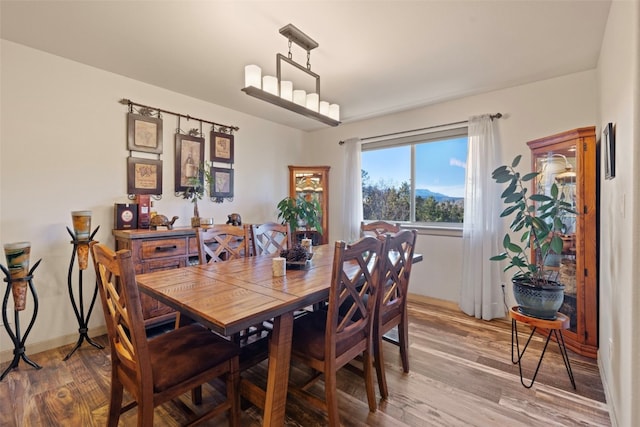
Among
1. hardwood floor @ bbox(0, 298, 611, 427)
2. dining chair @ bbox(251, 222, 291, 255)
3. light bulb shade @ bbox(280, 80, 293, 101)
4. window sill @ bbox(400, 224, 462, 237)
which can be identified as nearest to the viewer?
hardwood floor @ bbox(0, 298, 611, 427)

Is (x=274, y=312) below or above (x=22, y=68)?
below

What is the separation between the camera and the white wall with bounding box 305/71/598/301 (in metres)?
2.80

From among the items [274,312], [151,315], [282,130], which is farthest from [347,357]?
[282,130]

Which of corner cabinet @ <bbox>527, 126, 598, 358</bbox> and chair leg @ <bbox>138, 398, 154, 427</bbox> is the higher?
corner cabinet @ <bbox>527, 126, 598, 358</bbox>

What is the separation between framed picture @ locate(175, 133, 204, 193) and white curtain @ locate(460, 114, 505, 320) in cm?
319

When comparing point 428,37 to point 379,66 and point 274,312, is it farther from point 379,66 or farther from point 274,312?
point 274,312

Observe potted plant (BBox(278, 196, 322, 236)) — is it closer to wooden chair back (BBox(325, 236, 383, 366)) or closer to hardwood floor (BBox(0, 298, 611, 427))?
hardwood floor (BBox(0, 298, 611, 427))

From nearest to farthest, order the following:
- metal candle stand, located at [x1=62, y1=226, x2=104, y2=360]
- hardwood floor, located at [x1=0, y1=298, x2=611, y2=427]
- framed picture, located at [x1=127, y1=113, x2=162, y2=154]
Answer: hardwood floor, located at [x1=0, y1=298, x2=611, y2=427] → metal candle stand, located at [x1=62, y1=226, x2=104, y2=360] → framed picture, located at [x1=127, y1=113, x2=162, y2=154]

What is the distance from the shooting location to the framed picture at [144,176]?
3.01 metres

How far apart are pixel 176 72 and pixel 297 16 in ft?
4.97

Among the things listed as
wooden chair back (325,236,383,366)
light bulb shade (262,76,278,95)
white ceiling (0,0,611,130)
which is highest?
white ceiling (0,0,611,130)

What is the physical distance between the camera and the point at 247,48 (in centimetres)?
237

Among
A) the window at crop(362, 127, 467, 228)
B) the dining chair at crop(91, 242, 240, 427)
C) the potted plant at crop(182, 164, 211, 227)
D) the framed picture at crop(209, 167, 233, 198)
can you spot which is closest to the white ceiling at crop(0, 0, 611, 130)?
the window at crop(362, 127, 467, 228)

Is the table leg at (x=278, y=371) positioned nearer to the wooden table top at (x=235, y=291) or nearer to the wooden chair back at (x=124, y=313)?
the wooden table top at (x=235, y=291)
